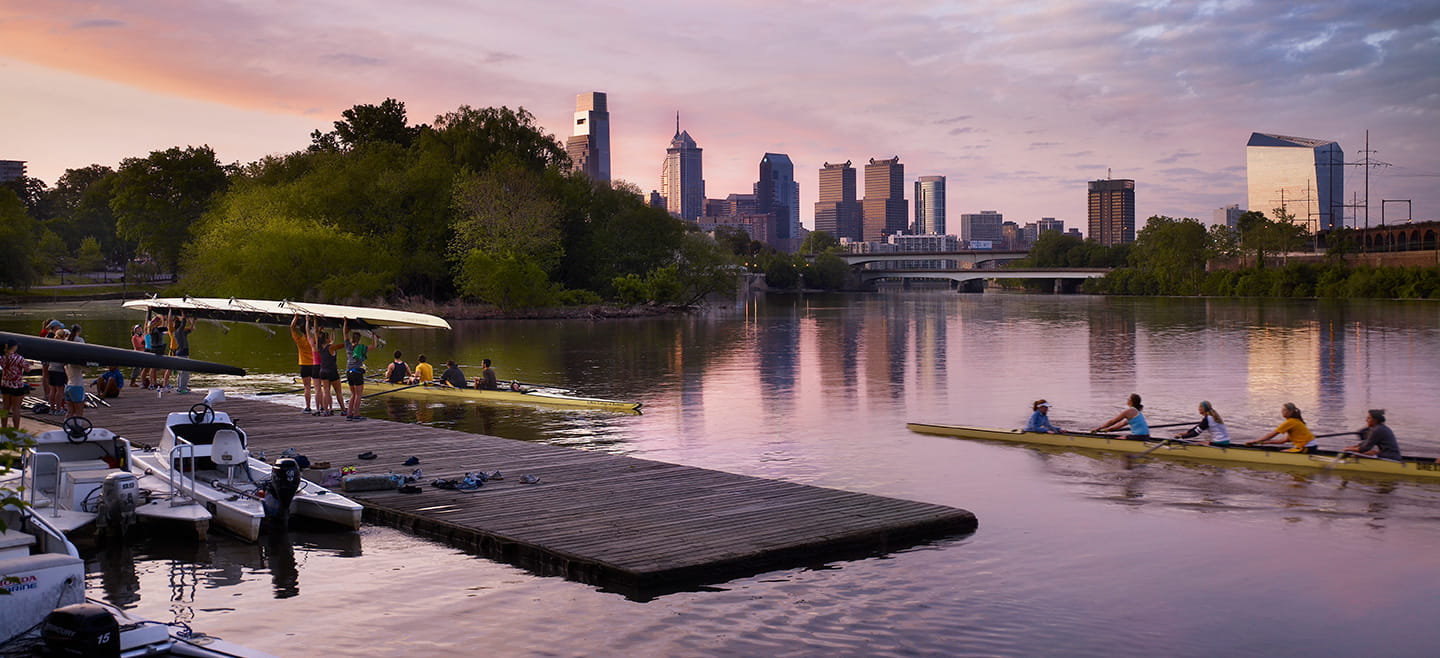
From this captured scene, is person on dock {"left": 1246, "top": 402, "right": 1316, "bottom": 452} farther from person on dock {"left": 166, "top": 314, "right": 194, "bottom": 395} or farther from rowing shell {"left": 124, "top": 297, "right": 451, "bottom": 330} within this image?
person on dock {"left": 166, "top": 314, "right": 194, "bottom": 395}

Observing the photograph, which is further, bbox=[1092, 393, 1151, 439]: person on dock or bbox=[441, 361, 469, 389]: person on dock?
bbox=[441, 361, 469, 389]: person on dock

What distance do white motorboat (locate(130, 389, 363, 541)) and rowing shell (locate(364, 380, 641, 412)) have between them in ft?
56.6

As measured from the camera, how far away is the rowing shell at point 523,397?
35.7 meters

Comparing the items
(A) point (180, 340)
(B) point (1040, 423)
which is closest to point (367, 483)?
(B) point (1040, 423)

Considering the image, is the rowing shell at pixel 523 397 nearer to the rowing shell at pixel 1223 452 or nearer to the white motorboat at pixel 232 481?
the rowing shell at pixel 1223 452

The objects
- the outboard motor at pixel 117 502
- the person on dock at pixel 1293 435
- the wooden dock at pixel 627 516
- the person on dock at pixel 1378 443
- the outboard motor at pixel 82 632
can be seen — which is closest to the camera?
the outboard motor at pixel 82 632

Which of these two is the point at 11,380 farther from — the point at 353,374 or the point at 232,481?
the point at 232,481

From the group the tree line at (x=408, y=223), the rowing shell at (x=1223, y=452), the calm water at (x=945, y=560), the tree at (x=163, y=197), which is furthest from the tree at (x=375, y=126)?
the rowing shell at (x=1223, y=452)

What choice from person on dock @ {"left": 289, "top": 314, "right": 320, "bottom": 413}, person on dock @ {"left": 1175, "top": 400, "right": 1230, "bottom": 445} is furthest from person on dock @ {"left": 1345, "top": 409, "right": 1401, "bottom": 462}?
person on dock @ {"left": 289, "top": 314, "right": 320, "bottom": 413}

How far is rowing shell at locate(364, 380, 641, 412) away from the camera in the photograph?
35.7m

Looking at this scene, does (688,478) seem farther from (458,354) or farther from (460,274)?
(460,274)

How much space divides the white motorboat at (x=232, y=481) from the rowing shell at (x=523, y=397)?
56.6ft

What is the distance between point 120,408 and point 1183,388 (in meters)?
35.7

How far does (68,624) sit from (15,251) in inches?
4601
